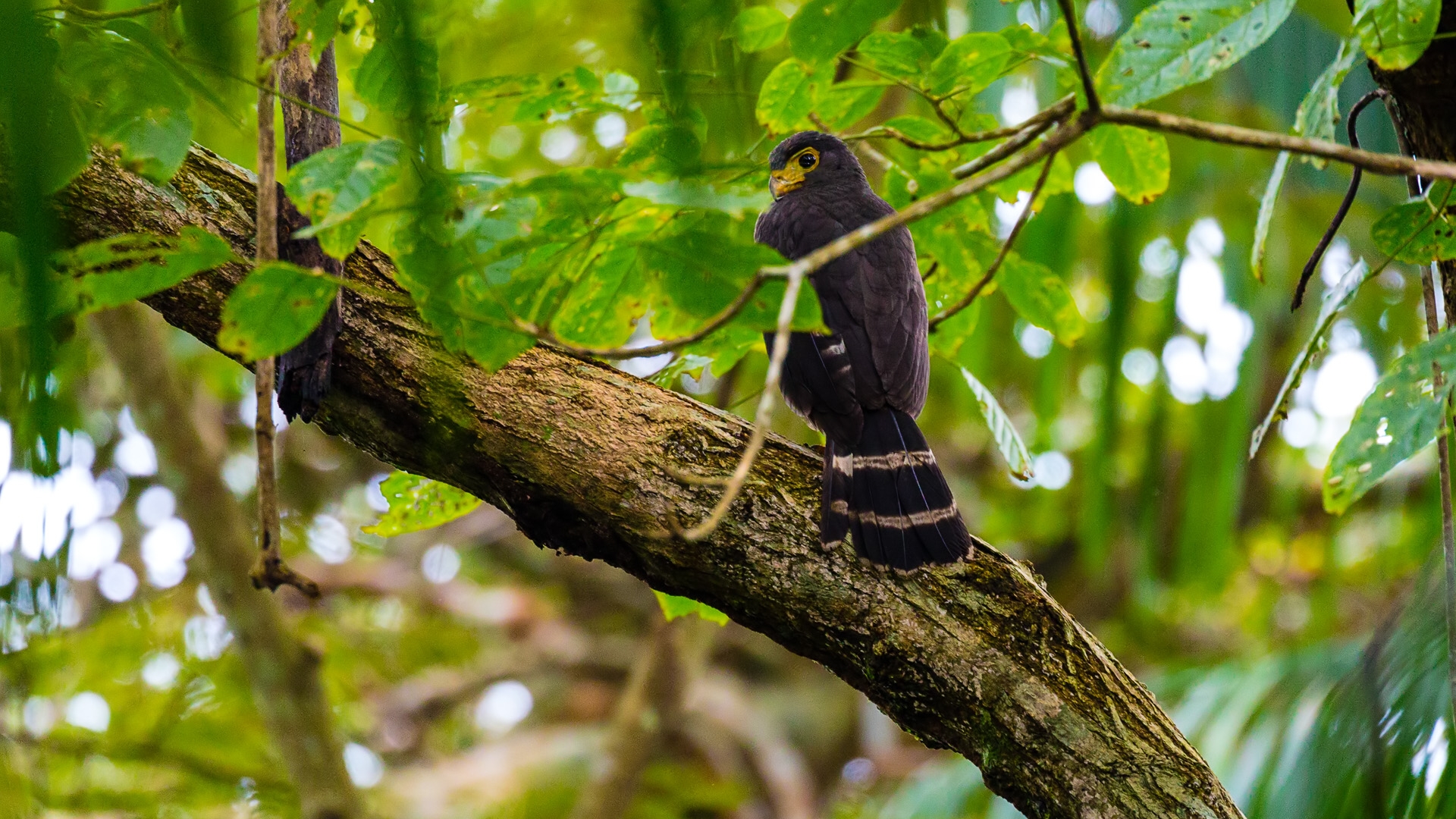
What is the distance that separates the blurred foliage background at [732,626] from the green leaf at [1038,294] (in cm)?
29

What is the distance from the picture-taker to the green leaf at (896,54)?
188 cm

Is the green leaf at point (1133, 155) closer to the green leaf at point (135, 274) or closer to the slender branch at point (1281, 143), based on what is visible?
the slender branch at point (1281, 143)

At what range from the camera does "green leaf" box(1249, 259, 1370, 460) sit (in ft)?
5.80

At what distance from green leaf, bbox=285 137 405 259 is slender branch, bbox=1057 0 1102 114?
2.62 feet

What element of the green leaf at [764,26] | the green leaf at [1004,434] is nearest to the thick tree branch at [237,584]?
the green leaf at [1004,434]

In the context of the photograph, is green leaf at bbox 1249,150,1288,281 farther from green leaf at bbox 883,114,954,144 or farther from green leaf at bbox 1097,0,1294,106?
green leaf at bbox 883,114,954,144

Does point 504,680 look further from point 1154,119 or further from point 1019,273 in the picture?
point 1154,119

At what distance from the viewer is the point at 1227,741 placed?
10.2 feet

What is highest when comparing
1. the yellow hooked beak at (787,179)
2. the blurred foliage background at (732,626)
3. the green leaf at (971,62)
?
the yellow hooked beak at (787,179)

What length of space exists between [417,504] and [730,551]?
2.44 feet

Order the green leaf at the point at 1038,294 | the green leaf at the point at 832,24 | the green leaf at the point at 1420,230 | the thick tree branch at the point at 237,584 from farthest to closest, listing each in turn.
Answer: the thick tree branch at the point at 237,584
the green leaf at the point at 1038,294
the green leaf at the point at 1420,230
the green leaf at the point at 832,24

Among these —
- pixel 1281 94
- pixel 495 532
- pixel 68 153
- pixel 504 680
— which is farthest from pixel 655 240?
pixel 504 680

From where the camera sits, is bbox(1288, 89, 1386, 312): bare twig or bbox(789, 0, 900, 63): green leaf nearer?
bbox(789, 0, 900, 63): green leaf

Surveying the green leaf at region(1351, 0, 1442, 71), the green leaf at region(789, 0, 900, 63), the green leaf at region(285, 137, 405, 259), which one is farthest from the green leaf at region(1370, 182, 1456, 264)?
the green leaf at region(285, 137, 405, 259)
